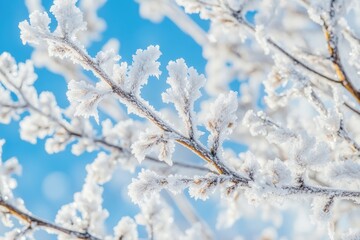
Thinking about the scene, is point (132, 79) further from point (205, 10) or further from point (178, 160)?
point (178, 160)

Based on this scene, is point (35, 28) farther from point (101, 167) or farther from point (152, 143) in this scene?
point (101, 167)

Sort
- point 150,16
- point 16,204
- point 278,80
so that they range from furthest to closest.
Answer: point 150,16
point 278,80
point 16,204

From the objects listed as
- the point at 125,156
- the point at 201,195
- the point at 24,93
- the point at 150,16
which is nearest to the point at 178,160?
the point at 125,156

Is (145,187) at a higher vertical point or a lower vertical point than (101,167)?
lower

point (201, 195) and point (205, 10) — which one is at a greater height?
point (205, 10)

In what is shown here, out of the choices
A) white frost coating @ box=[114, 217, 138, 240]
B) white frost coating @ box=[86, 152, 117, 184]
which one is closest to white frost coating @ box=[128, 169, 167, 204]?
white frost coating @ box=[114, 217, 138, 240]

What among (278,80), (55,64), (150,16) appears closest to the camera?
(278,80)

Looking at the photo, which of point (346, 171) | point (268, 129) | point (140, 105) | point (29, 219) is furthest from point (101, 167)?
point (346, 171)
